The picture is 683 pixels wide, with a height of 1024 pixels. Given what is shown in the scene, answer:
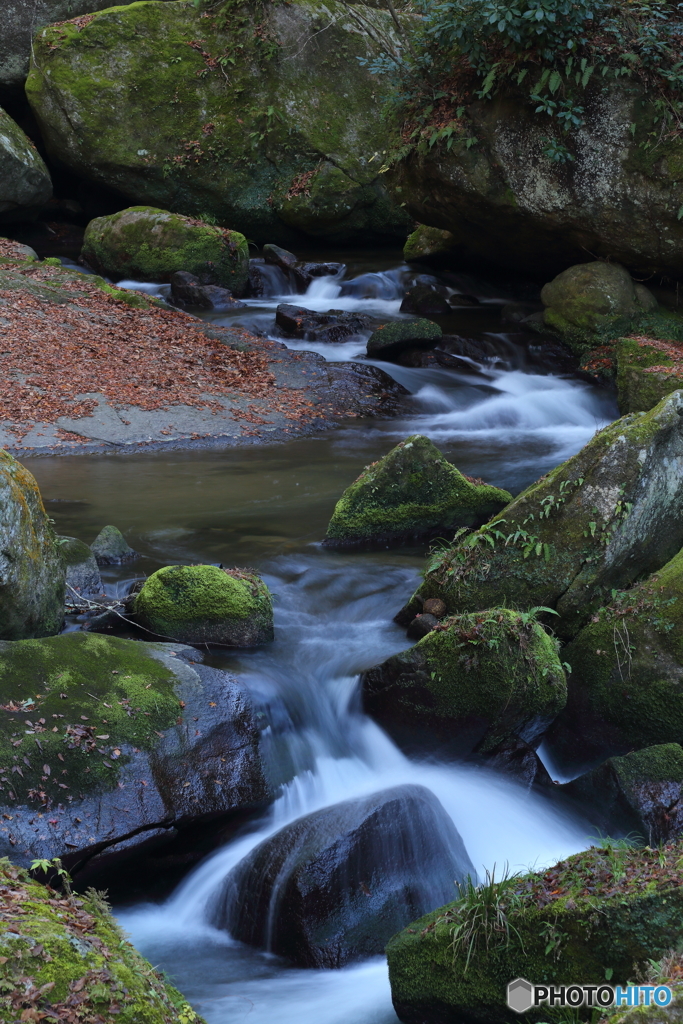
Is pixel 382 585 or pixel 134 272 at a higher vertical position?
pixel 134 272

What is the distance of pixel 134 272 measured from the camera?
1789 centimetres

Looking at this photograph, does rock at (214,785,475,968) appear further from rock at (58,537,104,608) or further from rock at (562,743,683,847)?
rock at (58,537,104,608)

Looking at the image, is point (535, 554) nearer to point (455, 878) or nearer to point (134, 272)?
point (455, 878)

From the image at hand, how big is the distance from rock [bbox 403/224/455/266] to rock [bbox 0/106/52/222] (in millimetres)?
8588

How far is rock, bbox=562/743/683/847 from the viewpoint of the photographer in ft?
16.3

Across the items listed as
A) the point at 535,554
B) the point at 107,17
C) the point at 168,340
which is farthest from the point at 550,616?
the point at 107,17

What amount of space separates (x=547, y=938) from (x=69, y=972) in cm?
A: 191

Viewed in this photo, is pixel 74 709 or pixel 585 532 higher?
pixel 585 532

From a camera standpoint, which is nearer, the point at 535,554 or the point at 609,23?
the point at 535,554

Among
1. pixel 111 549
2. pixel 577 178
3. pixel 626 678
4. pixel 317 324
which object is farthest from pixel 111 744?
pixel 577 178

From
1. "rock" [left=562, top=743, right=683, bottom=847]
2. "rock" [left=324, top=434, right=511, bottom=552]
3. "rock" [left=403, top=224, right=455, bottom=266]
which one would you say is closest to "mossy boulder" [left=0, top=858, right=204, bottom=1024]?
"rock" [left=562, top=743, right=683, bottom=847]

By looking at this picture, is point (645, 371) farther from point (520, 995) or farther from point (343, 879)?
point (520, 995)

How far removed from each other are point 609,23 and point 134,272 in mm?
10128

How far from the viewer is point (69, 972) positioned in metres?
2.66
